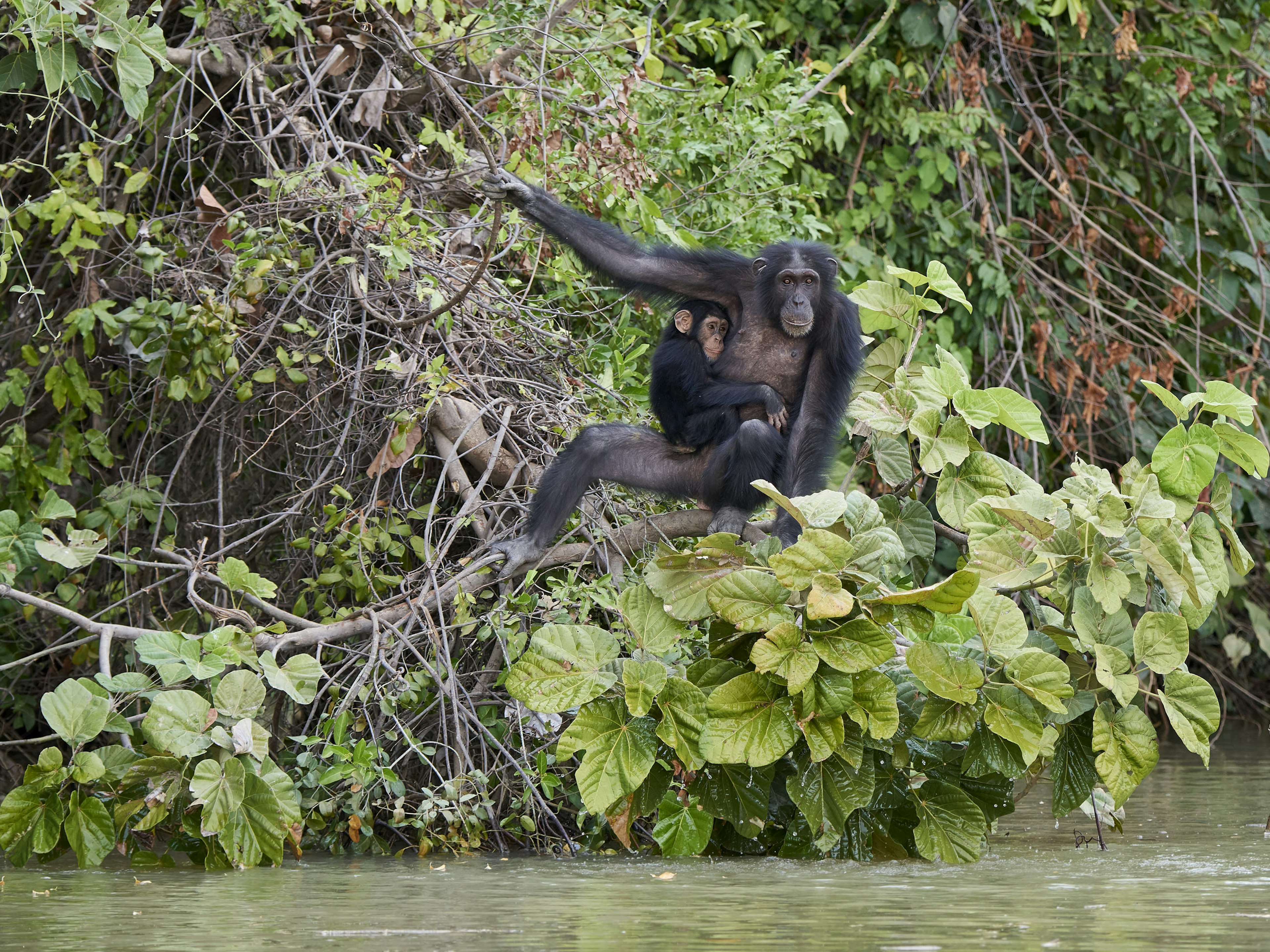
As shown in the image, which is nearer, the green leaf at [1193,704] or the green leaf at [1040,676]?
the green leaf at [1040,676]

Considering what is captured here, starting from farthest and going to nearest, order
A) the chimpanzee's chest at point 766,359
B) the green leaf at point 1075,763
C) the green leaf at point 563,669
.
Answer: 1. the chimpanzee's chest at point 766,359
2. the green leaf at point 1075,763
3. the green leaf at point 563,669

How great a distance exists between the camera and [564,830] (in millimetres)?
6004

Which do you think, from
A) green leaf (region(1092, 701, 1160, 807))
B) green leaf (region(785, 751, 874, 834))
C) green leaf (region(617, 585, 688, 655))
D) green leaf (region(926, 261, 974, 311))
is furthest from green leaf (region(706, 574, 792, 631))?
green leaf (region(926, 261, 974, 311))

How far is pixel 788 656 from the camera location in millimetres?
5145

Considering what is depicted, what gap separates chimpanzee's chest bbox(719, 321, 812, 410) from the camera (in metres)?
6.64

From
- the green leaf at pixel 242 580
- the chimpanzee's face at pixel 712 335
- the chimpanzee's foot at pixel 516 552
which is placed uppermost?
the chimpanzee's face at pixel 712 335

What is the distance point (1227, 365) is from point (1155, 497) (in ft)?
21.4

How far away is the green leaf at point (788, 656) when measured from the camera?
5.10 m

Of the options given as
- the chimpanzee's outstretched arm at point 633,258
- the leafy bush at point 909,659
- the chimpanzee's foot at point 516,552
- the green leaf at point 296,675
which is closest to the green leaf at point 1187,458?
the leafy bush at point 909,659

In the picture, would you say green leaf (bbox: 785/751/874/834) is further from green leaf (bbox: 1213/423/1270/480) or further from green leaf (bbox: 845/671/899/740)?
green leaf (bbox: 1213/423/1270/480)

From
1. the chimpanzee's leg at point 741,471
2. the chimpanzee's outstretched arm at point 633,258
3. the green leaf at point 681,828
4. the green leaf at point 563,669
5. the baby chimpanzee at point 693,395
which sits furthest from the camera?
the baby chimpanzee at point 693,395

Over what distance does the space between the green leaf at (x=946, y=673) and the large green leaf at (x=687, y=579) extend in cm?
69

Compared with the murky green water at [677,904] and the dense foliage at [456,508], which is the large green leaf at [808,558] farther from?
the murky green water at [677,904]

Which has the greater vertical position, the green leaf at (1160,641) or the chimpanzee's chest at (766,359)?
the chimpanzee's chest at (766,359)
